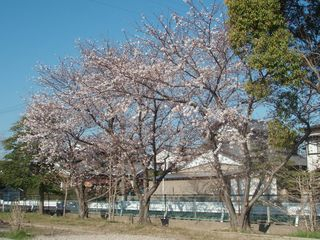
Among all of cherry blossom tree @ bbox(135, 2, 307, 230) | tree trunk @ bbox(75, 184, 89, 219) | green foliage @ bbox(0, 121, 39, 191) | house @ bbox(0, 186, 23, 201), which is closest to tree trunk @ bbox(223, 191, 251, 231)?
cherry blossom tree @ bbox(135, 2, 307, 230)

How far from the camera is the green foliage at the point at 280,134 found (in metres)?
14.3

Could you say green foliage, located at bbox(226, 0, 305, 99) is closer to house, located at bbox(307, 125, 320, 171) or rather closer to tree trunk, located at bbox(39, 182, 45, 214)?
house, located at bbox(307, 125, 320, 171)

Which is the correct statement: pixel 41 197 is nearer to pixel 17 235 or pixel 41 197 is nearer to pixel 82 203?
pixel 82 203

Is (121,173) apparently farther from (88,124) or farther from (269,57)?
(269,57)

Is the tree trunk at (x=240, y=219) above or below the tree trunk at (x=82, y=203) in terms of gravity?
below

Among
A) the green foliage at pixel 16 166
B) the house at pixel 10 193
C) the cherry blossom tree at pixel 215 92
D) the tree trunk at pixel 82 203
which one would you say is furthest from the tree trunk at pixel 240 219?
the house at pixel 10 193

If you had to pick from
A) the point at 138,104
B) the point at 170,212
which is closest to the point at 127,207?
the point at 170,212

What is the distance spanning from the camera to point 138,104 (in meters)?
19.8

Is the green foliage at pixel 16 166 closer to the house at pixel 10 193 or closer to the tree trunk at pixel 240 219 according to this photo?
the house at pixel 10 193

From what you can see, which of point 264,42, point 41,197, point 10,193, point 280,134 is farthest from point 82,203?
point 264,42

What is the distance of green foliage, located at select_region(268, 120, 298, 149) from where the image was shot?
1430cm

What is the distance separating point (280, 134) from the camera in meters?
14.3

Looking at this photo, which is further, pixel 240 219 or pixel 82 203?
pixel 82 203

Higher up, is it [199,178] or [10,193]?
[199,178]
